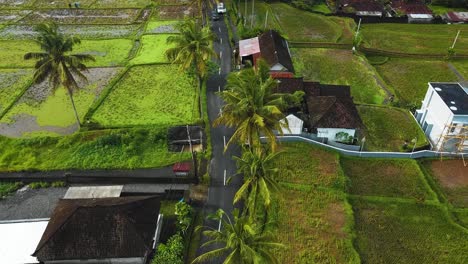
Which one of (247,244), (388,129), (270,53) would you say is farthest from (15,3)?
(247,244)

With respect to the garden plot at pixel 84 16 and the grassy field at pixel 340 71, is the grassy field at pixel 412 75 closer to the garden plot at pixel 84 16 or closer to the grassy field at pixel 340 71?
the grassy field at pixel 340 71

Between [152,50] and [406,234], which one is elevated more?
[152,50]

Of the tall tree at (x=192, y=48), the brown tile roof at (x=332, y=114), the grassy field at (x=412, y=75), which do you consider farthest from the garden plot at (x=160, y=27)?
the grassy field at (x=412, y=75)

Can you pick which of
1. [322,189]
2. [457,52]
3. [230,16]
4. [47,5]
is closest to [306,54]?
[230,16]

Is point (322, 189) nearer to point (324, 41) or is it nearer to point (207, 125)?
point (207, 125)

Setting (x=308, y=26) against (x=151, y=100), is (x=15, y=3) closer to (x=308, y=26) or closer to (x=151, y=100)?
(x=151, y=100)

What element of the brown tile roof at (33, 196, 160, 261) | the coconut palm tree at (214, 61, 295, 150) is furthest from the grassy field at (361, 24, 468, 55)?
the brown tile roof at (33, 196, 160, 261)

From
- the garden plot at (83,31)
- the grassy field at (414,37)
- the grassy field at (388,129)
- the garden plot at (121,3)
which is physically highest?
the garden plot at (121,3)
